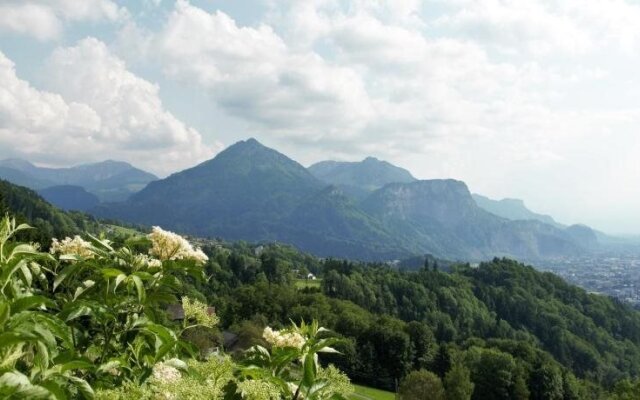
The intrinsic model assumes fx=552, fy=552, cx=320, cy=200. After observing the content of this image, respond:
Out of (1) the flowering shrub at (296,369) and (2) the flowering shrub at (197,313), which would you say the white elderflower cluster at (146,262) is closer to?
(2) the flowering shrub at (197,313)

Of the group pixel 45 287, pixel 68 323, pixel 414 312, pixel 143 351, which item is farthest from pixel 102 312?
pixel 414 312

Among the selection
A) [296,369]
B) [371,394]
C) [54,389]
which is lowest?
[371,394]

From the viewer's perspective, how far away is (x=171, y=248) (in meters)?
5.57

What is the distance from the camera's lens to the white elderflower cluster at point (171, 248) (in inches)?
218

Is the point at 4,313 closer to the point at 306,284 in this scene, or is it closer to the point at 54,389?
the point at 54,389

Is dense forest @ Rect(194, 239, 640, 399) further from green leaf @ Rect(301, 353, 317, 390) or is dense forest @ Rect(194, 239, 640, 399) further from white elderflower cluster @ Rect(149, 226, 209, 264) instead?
green leaf @ Rect(301, 353, 317, 390)

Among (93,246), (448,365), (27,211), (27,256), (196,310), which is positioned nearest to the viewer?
(27,256)

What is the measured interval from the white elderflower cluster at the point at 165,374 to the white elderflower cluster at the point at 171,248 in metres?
1.60

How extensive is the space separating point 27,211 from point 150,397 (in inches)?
7882

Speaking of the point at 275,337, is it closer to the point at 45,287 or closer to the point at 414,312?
the point at 45,287

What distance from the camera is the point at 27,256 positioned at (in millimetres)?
4195

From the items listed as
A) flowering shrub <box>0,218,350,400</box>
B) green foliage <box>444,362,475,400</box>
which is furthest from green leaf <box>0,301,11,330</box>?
green foliage <box>444,362,475,400</box>

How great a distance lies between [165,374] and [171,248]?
1930mm

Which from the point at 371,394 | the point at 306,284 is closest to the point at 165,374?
the point at 371,394
